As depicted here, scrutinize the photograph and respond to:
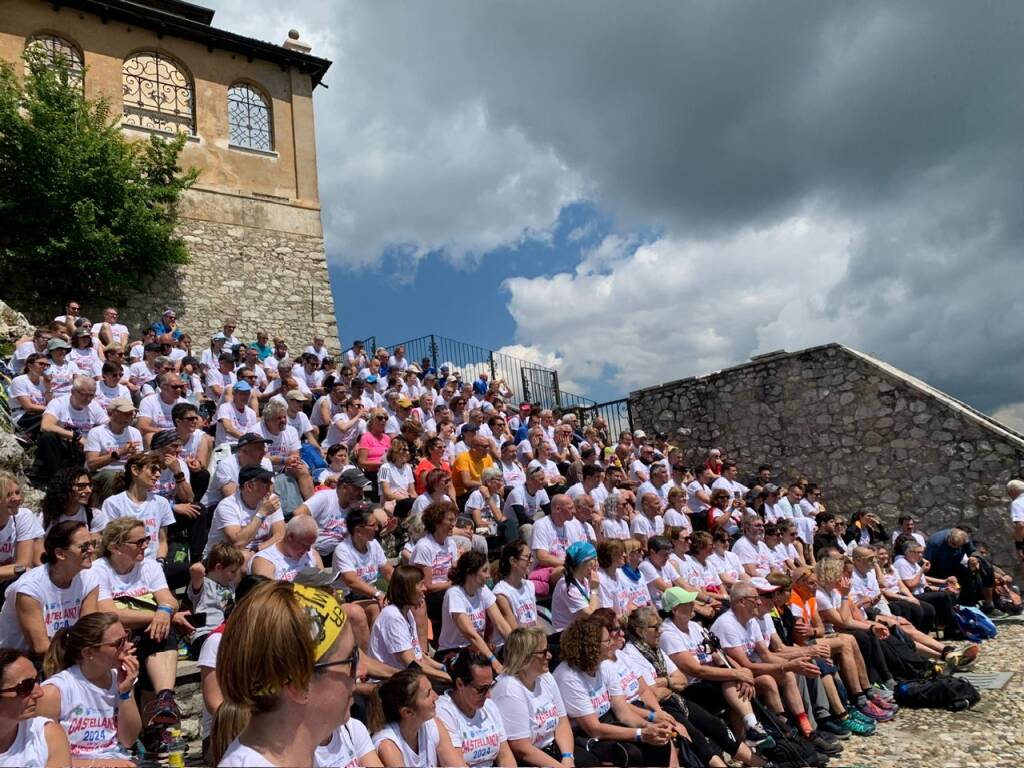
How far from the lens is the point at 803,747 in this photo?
5148 millimetres

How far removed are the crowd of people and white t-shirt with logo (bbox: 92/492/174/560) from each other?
1.1 inches

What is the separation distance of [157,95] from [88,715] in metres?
16.2

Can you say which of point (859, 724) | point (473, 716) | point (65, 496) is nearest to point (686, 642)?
point (859, 724)

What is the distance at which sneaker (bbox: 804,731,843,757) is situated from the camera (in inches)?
208

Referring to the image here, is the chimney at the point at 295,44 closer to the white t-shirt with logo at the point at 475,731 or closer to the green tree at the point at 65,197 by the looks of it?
the green tree at the point at 65,197

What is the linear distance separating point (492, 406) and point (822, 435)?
20.0 feet

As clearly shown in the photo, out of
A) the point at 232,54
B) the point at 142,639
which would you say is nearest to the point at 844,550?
the point at 142,639

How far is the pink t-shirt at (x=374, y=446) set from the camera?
8.16m

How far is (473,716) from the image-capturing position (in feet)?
13.0

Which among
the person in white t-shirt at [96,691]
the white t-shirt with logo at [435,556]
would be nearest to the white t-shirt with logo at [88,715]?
the person in white t-shirt at [96,691]

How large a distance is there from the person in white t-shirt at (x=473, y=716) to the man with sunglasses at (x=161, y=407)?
4794 millimetres

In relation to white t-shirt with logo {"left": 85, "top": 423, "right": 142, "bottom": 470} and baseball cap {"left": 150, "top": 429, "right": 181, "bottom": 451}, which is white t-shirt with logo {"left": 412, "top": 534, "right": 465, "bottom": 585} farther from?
white t-shirt with logo {"left": 85, "top": 423, "right": 142, "bottom": 470}

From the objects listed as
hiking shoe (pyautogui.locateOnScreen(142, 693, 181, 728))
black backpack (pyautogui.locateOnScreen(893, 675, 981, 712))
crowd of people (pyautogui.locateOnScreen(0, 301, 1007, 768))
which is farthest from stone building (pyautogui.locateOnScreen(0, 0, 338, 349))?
black backpack (pyautogui.locateOnScreen(893, 675, 981, 712))

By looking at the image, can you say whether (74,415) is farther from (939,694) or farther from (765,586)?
(939,694)
